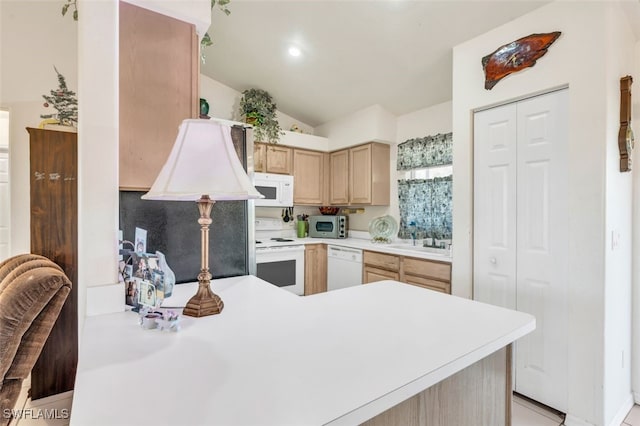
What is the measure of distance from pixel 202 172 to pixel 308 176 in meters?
3.28

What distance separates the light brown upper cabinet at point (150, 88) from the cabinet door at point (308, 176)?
264cm

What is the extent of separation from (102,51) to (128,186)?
52 centimetres

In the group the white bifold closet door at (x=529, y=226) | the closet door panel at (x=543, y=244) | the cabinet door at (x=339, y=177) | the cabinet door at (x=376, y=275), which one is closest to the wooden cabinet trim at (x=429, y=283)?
the cabinet door at (x=376, y=275)

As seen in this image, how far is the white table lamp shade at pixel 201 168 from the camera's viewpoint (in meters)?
0.95

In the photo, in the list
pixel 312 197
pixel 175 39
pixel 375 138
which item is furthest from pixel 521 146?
pixel 312 197

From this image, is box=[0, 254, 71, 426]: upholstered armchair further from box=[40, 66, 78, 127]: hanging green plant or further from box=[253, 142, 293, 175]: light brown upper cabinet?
box=[253, 142, 293, 175]: light brown upper cabinet

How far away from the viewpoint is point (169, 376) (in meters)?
0.63

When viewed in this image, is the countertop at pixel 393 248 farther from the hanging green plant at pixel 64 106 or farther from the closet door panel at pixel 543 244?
the hanging green plant at pixel 64 106

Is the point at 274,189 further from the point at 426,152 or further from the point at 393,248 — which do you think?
the point at 426,152

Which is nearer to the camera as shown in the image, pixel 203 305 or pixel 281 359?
pixel 281 359

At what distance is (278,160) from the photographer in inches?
156

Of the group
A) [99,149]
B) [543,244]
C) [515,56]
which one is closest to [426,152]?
[515,56]

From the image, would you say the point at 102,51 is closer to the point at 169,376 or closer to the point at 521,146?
the point at 169,376

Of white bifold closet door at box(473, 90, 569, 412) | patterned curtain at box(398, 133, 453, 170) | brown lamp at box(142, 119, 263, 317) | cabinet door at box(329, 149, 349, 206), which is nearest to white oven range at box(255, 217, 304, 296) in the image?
cabinet door at box(329, 149, 349, 206)
